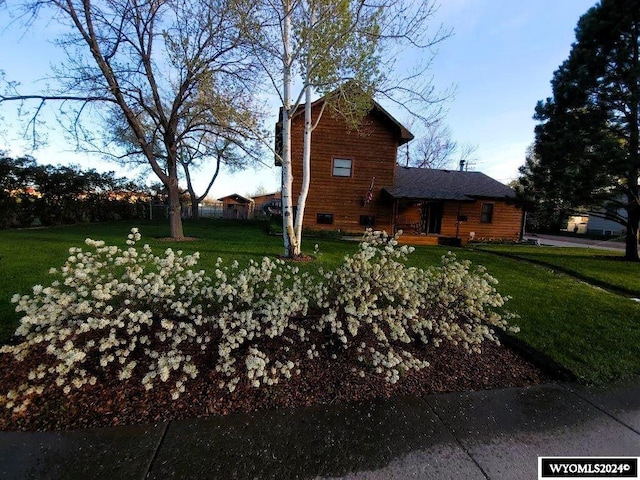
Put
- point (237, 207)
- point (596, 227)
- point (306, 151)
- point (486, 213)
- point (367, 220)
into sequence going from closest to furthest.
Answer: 1. point (306, 151)
2. point (367, 220)
3. point (486, 213)
4. point (596, 227)
5. point (237, 207)

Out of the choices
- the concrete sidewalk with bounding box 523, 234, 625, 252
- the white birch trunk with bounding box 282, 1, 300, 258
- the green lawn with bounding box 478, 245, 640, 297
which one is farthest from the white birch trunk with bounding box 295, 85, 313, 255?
the concrete sidewalk with bounding box 523, 234, 625, 252

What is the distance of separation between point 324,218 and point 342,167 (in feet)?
9.32

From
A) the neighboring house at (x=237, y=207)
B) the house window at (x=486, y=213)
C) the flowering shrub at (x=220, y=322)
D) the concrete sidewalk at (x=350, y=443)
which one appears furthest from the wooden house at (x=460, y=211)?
the neighboring house at (x=237, y=207)

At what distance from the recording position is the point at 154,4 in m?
8.55

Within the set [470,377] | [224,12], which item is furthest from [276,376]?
[224,12]

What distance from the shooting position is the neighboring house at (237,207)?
3834cm

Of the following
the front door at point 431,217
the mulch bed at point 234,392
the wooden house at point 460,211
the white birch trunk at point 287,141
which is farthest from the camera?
the front door at point 431,217

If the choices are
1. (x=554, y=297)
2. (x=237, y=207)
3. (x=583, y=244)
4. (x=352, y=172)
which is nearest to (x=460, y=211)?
(x=352, y=172)

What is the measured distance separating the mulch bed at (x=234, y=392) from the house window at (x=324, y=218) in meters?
13.1

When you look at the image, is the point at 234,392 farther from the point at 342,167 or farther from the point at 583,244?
the point at 583,244

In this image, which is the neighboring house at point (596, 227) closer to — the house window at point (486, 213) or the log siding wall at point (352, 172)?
the house window at point (486, 213)

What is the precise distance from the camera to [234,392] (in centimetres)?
263

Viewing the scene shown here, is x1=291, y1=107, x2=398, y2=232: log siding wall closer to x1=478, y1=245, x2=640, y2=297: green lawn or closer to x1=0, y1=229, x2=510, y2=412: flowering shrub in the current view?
x1=478, y1=245, x2=640, y2=297: green lawn

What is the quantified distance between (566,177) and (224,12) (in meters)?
11.7
